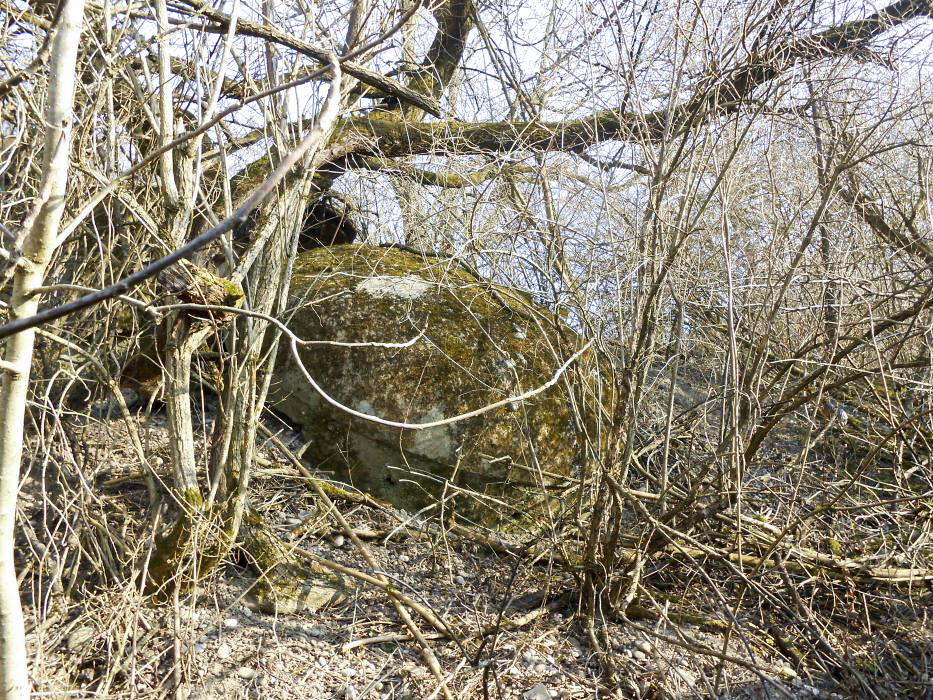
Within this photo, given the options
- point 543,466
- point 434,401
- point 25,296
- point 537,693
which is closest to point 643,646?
point 537,693

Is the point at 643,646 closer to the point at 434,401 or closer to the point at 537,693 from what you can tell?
the point at 537,693

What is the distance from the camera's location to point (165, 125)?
9.13ft

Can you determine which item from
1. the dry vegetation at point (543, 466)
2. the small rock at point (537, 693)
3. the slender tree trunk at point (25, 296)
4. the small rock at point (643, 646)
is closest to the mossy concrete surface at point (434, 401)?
the dry vegetation at point (543, 466)

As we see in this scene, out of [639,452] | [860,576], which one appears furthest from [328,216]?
[860,576]

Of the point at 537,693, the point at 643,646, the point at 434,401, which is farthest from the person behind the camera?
the point at 434,401

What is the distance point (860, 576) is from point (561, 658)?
1.70 meters

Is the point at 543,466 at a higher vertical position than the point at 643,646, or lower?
higher

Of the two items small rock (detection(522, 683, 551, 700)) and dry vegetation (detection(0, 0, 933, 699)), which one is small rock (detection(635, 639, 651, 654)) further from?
small rock (detection(522, 683, 551, 700))

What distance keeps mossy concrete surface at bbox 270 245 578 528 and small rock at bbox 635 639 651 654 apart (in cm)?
83

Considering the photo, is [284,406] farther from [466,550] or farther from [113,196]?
[113,196]

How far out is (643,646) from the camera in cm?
349

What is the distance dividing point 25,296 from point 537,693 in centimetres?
256

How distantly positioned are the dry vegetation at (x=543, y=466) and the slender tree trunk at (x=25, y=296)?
0.87m

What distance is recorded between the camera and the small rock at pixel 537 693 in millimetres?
3137
